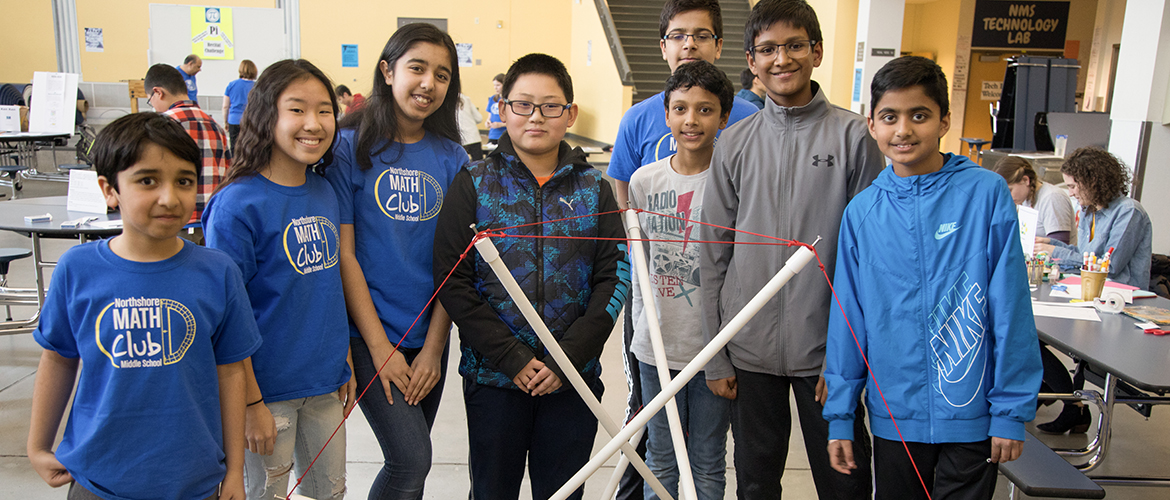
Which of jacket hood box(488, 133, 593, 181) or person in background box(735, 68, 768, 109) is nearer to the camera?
jacket hood box(488, 133, 593, 181)

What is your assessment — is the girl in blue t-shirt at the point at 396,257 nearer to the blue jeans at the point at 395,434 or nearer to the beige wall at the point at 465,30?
the blue jeans at the point at 395,434

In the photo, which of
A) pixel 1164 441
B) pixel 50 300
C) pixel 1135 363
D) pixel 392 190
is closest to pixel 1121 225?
pixel 1164 441

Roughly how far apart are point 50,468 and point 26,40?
1527 cm

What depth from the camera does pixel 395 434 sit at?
1.57 m

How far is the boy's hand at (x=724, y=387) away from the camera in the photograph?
1.66m

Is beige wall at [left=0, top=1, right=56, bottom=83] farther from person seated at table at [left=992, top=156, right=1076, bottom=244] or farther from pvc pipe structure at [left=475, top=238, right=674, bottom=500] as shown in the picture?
pvc pipe structure at [left=475, top=238, right=674, bottom=500]

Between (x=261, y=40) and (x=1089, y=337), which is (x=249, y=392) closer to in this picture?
(x=1089, y=337)

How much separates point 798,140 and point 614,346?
2679 mm

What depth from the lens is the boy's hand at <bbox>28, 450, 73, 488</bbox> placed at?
1.26 m

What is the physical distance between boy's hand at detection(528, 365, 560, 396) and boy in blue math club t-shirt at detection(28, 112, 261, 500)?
58 centimetres

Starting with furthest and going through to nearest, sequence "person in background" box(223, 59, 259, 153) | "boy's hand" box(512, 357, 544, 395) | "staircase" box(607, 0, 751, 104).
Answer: "staircase" box(607, 0, 751, 104)
"person in background" box(223, 59, 259, 153)
"boy's hand" box(512, 357, 544, 395)

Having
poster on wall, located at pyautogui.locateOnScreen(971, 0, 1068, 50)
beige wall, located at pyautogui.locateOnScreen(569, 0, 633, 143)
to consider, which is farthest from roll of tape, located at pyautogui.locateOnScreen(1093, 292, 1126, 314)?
poster on wall, located at pyautogui.locateOnScreen(971, 0, 1068, 50)

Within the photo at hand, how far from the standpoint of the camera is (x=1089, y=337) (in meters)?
2.28

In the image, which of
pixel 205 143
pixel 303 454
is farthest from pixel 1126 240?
pixel 205 143
